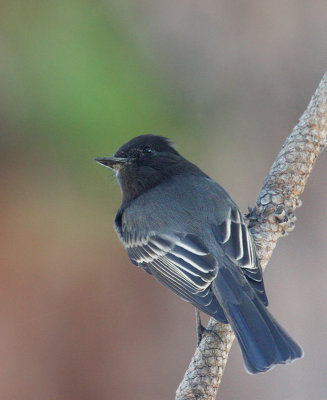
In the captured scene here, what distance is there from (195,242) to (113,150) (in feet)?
3.97

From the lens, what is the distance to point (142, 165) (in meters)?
3.13

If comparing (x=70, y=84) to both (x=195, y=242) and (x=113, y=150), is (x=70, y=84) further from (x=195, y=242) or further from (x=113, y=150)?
(x=195, y=242)

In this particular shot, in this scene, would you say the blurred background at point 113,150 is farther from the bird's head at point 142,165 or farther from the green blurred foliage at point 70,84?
the bird's head at point 142,165

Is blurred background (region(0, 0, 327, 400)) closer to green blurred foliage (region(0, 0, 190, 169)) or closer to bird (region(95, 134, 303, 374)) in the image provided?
green blurred foliage (region(0, 0, 190, 169))

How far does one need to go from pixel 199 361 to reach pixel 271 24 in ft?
9.97

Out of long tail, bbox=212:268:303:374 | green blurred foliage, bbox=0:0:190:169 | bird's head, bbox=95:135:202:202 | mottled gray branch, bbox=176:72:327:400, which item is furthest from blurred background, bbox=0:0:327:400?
long tail, bbox=212:268:303:374

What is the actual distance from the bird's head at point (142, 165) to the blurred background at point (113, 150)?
660 mm

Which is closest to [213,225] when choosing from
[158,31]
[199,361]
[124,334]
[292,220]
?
[292,220]

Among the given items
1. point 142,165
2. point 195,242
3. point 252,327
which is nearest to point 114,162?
point 142,165

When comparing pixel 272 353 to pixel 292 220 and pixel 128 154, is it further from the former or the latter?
pixel 128 154

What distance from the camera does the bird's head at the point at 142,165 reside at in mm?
3100

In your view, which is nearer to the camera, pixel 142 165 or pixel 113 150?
pixel 142 165

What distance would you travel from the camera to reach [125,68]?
3.98m

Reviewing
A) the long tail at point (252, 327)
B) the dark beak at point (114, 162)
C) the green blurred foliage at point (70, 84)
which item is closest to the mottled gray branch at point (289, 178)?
the long tail at point (252, 327)
